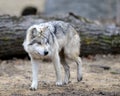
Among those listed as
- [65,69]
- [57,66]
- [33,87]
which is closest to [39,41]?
[57,66]

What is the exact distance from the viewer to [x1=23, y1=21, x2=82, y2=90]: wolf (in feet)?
26.6

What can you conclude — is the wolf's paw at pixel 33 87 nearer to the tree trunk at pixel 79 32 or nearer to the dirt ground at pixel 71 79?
the dirt ground at pixel 71 79

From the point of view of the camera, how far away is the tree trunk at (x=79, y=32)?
37.6 ft

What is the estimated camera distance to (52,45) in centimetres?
851

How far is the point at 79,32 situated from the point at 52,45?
353cm

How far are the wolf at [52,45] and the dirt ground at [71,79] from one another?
0.31 m

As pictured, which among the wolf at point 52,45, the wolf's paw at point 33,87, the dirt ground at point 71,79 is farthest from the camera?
the wolf's paw at point 33,87

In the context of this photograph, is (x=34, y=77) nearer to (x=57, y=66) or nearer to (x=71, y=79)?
(x=57, y=66)

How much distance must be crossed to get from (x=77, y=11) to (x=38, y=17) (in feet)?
32.1

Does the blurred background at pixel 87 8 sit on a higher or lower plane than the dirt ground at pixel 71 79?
lower

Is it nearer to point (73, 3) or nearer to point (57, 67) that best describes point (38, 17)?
point (57, 67)

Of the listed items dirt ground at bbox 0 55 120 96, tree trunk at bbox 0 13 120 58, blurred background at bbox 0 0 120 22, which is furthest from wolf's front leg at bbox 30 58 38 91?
blurred background at bbox 0 0 120 22

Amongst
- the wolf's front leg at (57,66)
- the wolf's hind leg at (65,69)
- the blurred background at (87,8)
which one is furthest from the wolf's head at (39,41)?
the blurred background at (87,8)

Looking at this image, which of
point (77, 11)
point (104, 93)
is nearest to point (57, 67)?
point (104, 93)
